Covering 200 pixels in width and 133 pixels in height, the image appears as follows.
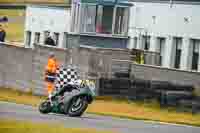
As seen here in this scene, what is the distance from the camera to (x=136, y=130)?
17172 millimetres

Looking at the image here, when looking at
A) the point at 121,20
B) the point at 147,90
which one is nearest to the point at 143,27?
the point at 121,20

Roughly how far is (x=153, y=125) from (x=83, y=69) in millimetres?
10620

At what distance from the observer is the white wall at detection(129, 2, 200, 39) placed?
38562mm

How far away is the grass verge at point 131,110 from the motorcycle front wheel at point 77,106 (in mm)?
2029

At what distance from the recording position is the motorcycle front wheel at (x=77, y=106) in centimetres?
2047

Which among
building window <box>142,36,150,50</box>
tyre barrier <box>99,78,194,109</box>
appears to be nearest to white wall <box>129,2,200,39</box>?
building window <box>142,36,150,50</box>

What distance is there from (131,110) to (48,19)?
24882mm

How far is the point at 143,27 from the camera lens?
142 ft

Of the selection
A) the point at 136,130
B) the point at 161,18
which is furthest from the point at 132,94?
the point at 161,18

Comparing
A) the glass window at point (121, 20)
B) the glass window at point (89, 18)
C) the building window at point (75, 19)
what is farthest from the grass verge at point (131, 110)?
the building window at point (75, 19)

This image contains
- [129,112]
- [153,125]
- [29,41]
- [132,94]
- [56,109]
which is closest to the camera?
[153,125]

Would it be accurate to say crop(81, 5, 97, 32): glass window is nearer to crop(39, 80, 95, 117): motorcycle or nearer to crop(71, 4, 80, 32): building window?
crop(71, 4, 80, 32): building window

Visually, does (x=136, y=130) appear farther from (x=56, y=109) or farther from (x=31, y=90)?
(x=31, y=90)

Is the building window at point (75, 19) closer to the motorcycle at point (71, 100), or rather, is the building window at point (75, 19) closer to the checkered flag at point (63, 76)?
the checkered flag at point (63, 76)
